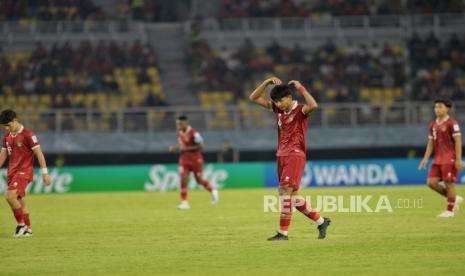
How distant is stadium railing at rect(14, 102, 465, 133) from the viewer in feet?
116

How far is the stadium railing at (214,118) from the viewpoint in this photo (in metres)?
35.2

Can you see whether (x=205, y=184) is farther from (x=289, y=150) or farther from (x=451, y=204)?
(x=289, y=150)

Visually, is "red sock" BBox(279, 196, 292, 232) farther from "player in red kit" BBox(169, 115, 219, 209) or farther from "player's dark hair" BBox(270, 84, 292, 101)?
"player in red kit" BBox(169, 115, 219, 209)

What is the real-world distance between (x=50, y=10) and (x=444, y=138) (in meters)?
31.3

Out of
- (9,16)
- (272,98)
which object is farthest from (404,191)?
(9,16)

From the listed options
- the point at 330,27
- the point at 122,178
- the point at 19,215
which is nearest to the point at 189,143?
the point at 19,215

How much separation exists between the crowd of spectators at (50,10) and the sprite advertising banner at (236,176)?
1268 cm

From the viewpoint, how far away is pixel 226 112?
119 ft

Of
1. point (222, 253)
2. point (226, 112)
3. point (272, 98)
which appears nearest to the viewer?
point (222, 253)

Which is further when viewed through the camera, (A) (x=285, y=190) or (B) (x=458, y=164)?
(B) (x=458, y=164)

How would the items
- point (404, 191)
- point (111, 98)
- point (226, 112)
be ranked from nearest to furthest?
point (404, 191) < point (226, 112) < point (111, 98)

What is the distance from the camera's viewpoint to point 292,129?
13969 mm

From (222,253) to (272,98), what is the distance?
263 cm

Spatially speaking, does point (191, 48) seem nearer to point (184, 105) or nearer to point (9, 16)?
point (184, 105)
